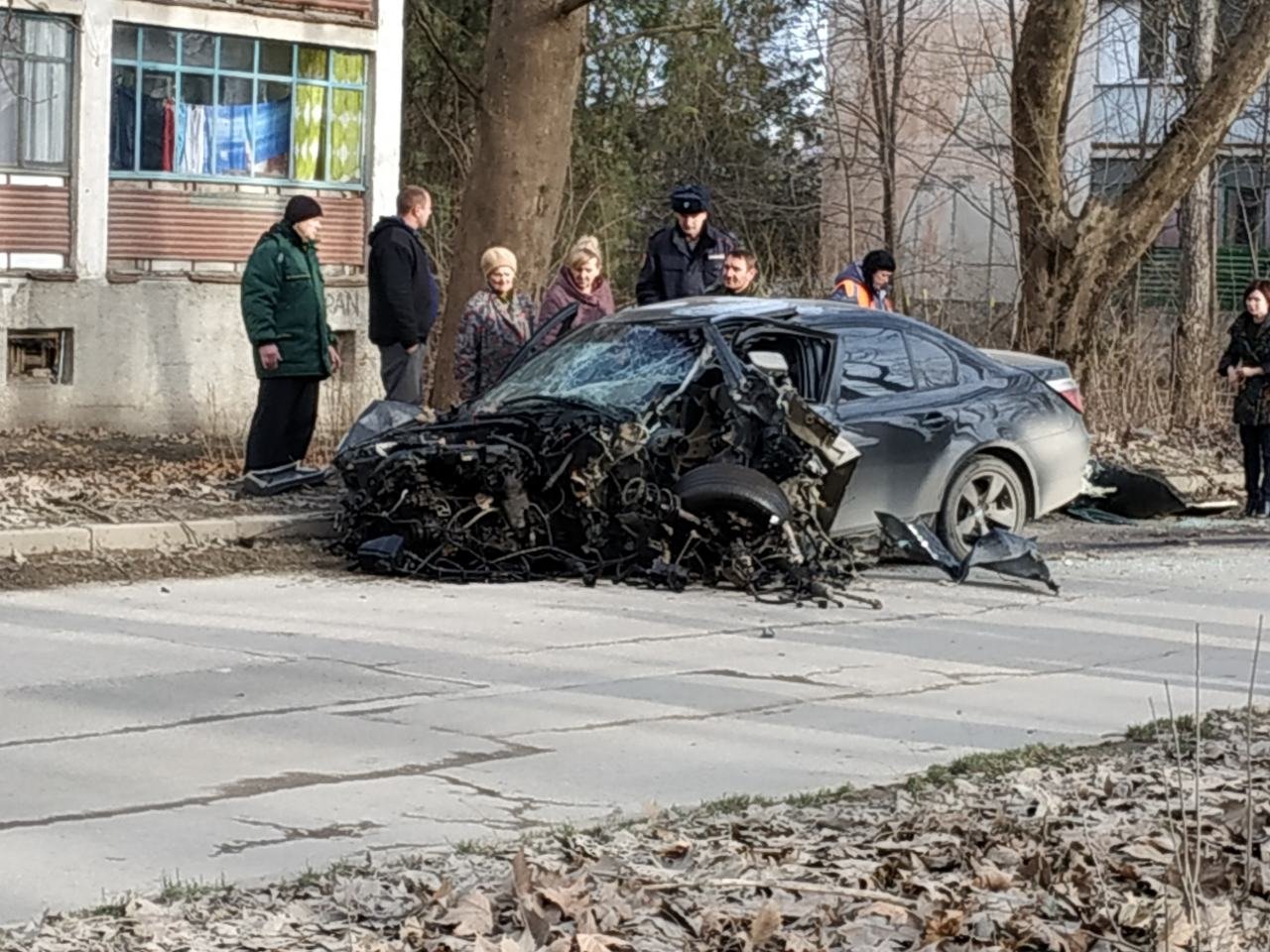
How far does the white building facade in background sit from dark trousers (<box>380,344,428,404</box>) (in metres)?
5.59

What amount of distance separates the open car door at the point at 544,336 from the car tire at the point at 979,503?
2.56 meters

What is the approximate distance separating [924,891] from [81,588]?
7.09 metres

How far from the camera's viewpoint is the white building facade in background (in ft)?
71.5

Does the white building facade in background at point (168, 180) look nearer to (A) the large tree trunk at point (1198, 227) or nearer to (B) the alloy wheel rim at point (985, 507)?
(A) the large tree trunk at point (1198, 227)

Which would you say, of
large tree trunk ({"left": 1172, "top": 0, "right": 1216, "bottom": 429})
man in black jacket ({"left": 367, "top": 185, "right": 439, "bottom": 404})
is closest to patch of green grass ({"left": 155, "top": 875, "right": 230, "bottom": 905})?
man in black jacket ({"left": 367, "top": 185, "right": 439, "bottom": 404})

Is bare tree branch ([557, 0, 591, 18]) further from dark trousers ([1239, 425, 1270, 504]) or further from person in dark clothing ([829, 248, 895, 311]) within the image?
dark trousers ([1239, 425, 1270, 504])

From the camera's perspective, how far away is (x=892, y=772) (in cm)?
752

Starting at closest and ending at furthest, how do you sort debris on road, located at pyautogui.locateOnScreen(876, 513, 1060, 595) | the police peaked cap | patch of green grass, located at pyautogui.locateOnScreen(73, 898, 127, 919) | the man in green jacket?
patch of green grass, located at pyautogui.locateOnScreen(73, 898, 127, 919), debris on road, located at pyautogui.locateOnScreen(876, 513, 1060, 595), the man in green jacket, the police peaked cap

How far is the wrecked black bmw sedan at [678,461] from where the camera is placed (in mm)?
11734

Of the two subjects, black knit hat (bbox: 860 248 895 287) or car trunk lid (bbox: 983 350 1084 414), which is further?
black knit hat (bbox: 860 248 895 287)

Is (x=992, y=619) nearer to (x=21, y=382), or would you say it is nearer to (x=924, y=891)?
(x=924, y=891)

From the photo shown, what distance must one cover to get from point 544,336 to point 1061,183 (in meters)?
9.03

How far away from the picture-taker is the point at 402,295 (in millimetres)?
15531

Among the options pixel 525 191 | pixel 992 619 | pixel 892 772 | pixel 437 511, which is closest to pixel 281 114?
A: pixel 525 191
